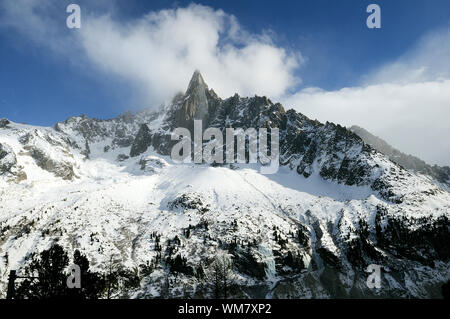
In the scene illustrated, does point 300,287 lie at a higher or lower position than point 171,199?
lower

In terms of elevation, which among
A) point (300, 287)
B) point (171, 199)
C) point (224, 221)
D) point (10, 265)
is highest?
point (171, 199)

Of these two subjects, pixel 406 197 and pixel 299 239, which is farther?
pixel 406 197

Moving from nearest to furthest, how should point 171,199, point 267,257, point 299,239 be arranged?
point 267,257, point 299,239, point 171,199

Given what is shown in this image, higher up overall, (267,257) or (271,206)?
(271,206)

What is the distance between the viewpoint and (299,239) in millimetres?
125500

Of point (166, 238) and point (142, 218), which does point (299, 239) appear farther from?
point (142, 218)
